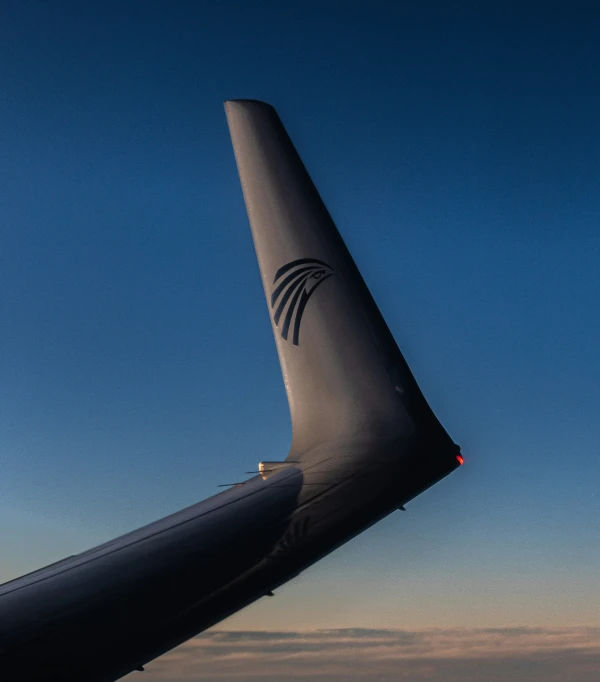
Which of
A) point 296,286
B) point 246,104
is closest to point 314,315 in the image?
point 296,286

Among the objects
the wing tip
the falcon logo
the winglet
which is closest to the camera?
the winglet

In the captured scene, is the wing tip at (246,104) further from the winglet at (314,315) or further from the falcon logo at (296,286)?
the falcon logo at (296,286)

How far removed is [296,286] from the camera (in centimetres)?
825

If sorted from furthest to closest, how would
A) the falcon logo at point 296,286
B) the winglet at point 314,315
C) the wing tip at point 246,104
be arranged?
the wing tip at point 246,104, the falcon logo at point 296,286, the winglet at point 314,315

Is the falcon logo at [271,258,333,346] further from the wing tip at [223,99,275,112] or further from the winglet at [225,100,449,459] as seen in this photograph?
the wing tip at [223,99,275,112]

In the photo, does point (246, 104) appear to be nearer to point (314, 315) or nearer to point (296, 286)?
point (296, 286)

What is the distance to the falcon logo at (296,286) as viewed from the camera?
27.0 ft

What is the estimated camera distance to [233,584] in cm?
461

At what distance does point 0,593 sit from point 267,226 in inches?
199

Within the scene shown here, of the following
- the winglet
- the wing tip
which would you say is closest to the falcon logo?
the winglet

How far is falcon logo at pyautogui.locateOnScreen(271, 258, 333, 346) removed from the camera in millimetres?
8227

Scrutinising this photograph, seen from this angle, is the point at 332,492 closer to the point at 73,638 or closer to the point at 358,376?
the point at 358,376

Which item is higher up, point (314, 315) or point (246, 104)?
point (246, 104)

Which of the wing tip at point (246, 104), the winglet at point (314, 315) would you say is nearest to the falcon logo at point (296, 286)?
the winglet at point (314, 315)
